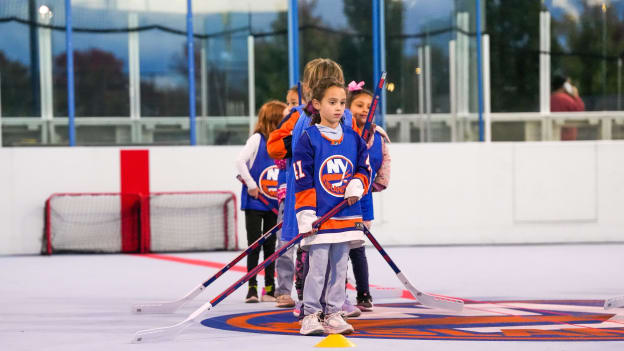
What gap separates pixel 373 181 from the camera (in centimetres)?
481

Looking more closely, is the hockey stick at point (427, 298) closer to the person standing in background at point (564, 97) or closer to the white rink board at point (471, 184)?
the white rink board at point (471, 184)

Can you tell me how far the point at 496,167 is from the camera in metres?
9.00

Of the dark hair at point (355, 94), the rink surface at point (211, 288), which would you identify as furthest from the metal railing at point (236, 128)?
the dark hair at point (355, 94)

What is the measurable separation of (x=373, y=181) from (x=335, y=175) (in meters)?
0.82

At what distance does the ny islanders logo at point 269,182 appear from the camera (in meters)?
5.35

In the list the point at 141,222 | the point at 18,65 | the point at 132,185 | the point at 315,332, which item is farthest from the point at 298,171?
the point at 18,65

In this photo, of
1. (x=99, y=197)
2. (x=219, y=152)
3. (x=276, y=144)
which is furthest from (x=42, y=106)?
(x=276, y=144)

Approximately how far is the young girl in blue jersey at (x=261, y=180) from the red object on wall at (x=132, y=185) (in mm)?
3455

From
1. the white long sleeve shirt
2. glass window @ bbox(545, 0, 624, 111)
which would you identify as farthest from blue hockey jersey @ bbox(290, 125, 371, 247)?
glass window @ bbox(545, 0, 624, 111)

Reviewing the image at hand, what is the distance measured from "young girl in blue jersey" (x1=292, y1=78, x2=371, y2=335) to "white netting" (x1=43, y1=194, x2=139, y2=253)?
4.95 meters

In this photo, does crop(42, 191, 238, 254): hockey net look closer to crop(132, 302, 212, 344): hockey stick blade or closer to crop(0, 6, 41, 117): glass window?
crop(0, 6, 41, 117): glass window

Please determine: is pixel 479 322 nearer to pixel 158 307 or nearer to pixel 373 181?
pixel 373 181

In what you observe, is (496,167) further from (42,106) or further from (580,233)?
(42,106)

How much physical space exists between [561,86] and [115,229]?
517 cm
